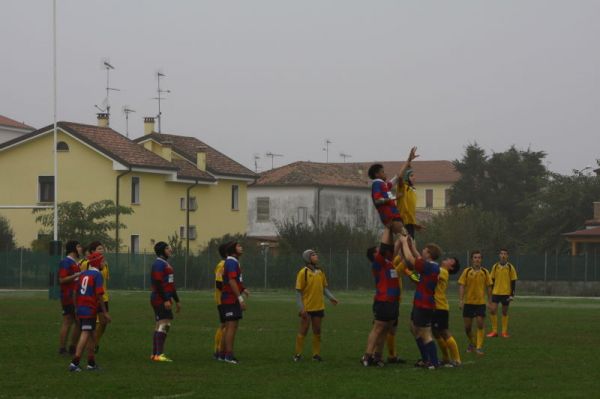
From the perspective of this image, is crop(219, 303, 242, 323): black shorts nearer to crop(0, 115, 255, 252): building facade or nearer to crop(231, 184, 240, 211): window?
crop(0, 115, 255, 252): building facade

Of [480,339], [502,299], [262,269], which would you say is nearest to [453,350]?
[480,339]

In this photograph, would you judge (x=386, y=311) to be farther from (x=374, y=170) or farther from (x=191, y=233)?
(x=191, y=233)

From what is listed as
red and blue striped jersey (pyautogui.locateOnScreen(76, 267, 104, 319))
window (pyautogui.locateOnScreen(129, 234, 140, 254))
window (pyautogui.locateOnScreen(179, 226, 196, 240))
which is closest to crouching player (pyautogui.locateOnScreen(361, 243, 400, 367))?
red and blue striped jersey (pyautogui.locateOnScreen(76, 267, 104, 319))

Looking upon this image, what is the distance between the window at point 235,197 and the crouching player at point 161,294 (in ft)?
205

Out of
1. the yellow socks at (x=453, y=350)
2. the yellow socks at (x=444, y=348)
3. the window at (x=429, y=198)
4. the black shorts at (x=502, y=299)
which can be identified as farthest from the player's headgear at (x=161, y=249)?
the window at (x=429, y=198)

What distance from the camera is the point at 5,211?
72938 mm

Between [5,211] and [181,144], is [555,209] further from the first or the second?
[5,211]

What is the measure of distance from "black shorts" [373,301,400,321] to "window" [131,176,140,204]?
177 ft

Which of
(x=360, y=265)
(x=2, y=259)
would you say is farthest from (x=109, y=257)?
(x=360, y=265)

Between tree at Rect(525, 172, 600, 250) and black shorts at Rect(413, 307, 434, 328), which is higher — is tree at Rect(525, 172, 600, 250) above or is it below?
above

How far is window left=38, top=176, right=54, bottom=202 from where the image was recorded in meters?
71.9

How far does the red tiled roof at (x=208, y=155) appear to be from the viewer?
269 ft

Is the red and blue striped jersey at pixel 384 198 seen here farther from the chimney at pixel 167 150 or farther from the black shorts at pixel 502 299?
the chimney at pixel 167 150

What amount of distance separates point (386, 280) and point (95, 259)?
4694 millimetres
